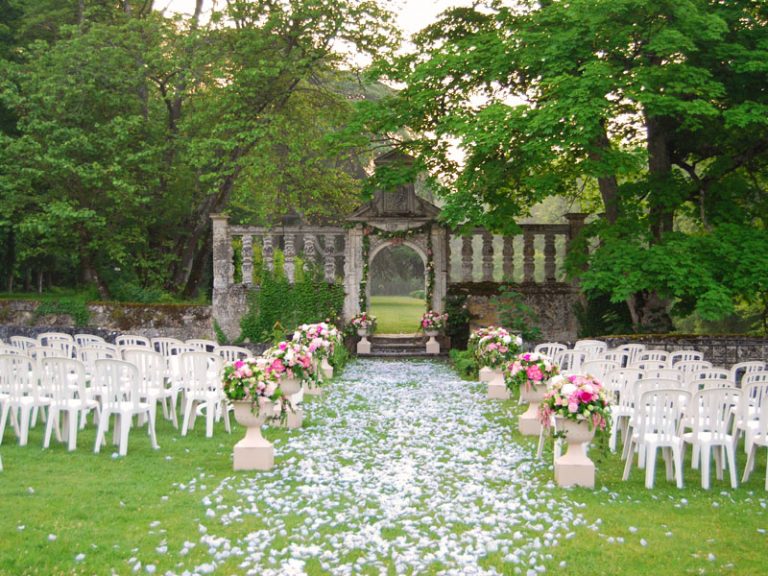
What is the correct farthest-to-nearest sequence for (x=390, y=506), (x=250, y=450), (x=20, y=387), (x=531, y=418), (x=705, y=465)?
(x=531, y=418)
(x=20, y=387)
(x=250, y=450)
(x=705, y=465)
(x=390, y=506)

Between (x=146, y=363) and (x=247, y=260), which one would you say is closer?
(x=146, y=363)

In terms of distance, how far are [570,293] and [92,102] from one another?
46.9ft

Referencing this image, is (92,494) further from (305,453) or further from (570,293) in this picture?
(570,293)

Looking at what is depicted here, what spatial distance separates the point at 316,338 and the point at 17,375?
4.99 meters

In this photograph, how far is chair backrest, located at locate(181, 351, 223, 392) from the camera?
9.10 meters

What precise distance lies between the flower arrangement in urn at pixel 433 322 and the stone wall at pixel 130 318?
232 inches

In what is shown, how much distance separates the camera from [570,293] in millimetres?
20219

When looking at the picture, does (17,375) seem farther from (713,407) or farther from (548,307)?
→ (548,307)

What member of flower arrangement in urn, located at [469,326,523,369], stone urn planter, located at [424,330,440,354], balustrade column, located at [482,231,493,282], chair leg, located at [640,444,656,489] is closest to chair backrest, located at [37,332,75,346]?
flower arrangement in urn, located at [469,326,523,369]

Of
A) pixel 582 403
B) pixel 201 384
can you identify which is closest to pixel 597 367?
pixel 582 403

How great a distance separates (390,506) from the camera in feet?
19.8

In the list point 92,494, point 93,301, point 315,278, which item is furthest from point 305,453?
point 93,301

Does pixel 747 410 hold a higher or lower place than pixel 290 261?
lower

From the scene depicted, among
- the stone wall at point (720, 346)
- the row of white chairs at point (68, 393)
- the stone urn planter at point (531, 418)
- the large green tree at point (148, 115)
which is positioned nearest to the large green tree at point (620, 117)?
the stone wall at point (720, 346)
